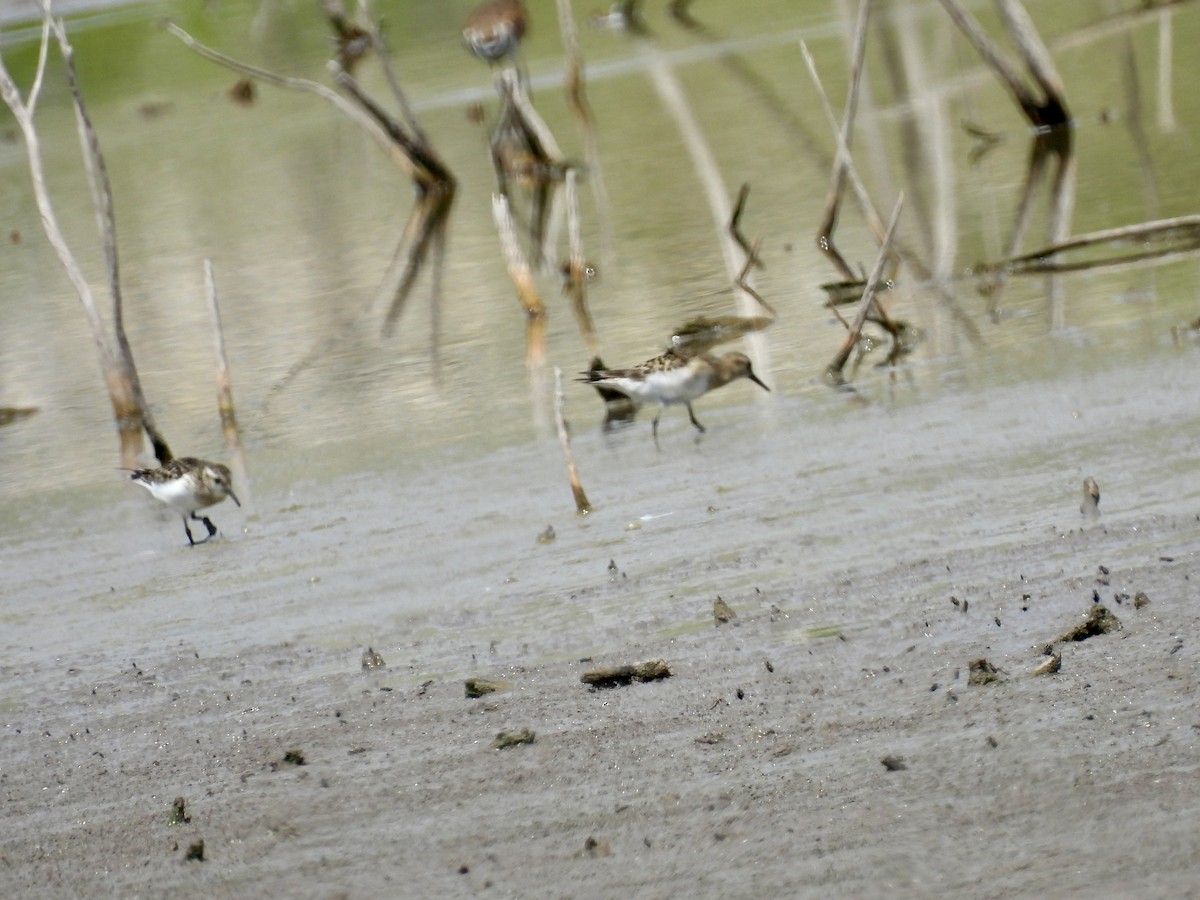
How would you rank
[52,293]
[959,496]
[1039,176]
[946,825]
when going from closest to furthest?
[946,825]
[959,496]
[1039,176]
[52,293]

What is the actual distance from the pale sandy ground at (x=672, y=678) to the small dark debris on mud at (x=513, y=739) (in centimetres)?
6

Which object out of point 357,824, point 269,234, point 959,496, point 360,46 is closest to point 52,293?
point 269,234

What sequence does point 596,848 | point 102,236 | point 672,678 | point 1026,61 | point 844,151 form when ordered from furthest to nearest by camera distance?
point 1026,61, point 102,236, point 844,151, point 672,678, point 596,848

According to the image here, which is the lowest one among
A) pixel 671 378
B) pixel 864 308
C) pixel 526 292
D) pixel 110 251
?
pixel 671 378

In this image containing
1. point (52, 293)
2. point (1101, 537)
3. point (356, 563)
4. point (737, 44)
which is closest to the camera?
point (1101, 537)

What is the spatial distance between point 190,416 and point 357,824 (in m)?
7.25

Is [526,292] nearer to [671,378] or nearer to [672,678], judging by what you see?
[671,378]

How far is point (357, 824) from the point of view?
490 cm

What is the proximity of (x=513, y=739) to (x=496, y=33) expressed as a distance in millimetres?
17512

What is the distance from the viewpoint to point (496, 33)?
71.4ft

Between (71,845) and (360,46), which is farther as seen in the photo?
(360,46)

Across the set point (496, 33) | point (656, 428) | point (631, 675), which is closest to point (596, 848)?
point (631, 675)

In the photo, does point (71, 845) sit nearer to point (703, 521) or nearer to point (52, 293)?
point (703, 521)

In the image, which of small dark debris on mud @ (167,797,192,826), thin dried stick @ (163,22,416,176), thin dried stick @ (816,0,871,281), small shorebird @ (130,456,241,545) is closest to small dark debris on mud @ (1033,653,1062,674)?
small dark debris on mud @ (167,797,192,826)
